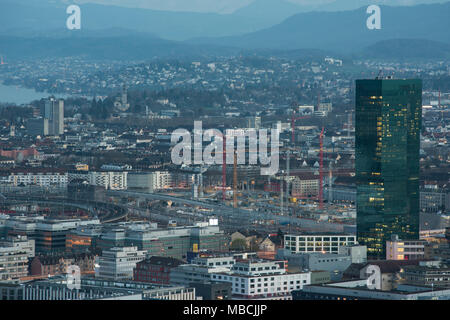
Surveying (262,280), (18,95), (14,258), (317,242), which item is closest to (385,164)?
(317,242)

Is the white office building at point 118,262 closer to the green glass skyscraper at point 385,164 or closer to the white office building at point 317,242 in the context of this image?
the white office building at point 317,242

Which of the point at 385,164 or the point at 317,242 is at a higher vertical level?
the point at 385,164

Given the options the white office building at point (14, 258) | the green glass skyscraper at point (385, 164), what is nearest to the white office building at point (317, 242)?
the green glass skyscraper at point (385, 164)

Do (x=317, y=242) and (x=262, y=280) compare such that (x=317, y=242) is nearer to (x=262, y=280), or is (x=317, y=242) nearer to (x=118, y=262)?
(x=118, y=262)

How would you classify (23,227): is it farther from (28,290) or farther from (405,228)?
(28,290)

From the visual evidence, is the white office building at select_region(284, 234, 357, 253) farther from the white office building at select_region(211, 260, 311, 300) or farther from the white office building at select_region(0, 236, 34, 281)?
the white office building at select_region(211, 260, 311, 300)
